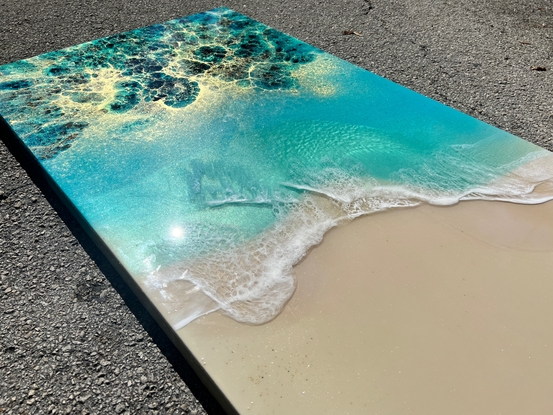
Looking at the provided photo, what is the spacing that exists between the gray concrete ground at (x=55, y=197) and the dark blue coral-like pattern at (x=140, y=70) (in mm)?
205

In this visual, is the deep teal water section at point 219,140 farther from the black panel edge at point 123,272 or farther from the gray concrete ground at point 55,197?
the gray concrete ground at point 55,197

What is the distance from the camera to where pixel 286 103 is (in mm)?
2188

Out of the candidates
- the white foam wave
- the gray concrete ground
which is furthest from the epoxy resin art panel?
the gray concrete ground

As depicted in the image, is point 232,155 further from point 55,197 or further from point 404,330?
point 404,330

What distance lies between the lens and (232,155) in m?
1.89

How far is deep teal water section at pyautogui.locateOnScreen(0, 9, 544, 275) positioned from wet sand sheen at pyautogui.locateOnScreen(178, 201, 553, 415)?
24cm

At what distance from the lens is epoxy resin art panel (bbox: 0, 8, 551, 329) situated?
4.91 feet

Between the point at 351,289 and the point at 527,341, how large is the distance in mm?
517

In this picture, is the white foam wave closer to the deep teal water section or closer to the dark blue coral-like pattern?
the deep teal water section

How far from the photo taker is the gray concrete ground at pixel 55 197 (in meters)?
1.27

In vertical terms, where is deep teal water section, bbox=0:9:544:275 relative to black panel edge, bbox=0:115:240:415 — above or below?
above

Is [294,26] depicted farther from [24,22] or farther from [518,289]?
[518,289]

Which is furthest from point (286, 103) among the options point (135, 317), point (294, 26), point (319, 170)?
point (135, 317)

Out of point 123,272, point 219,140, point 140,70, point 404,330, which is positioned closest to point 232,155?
point 219,140
